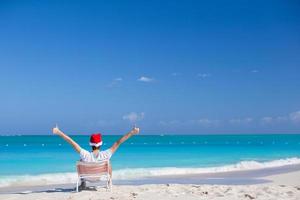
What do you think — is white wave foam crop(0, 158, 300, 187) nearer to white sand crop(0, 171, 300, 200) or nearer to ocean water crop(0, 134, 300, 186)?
ocean water crop(0, 134, 300, 186)

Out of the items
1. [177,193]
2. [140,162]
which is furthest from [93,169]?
[140,162]

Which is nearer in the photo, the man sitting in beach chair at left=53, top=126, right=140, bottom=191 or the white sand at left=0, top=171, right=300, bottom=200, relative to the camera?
the white sand at left=0, top=171, right=300, bottom=200

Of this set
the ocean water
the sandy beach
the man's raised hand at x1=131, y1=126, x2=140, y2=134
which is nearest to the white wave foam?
the ocean water

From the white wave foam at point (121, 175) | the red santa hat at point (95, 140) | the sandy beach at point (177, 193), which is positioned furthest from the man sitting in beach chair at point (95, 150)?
the white wave foam at point (121, 175)

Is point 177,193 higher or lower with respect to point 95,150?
lower

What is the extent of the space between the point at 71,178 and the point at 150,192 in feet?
18.5

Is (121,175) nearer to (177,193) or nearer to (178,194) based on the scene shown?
(177,193)

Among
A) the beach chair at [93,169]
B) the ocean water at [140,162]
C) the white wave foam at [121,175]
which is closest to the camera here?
the beach chair at [93,169]

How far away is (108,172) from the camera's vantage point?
8695 millimetres

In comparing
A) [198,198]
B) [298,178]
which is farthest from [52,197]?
[298,178]

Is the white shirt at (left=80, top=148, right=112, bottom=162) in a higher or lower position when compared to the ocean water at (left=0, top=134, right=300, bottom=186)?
lower

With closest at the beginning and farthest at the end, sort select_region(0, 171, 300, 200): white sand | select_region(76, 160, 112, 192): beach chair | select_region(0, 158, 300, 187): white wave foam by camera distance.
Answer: select_region(0, 171, 300, 200): white sand
select_region(76, 160, 112, 192): beach chair
select_region(0, 158, 300, 187): white wave foam

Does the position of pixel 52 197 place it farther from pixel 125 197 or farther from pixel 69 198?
pixel 125 197

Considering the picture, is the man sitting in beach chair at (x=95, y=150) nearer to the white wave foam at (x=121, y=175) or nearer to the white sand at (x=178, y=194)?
the white sand at (x=178, y=194)
